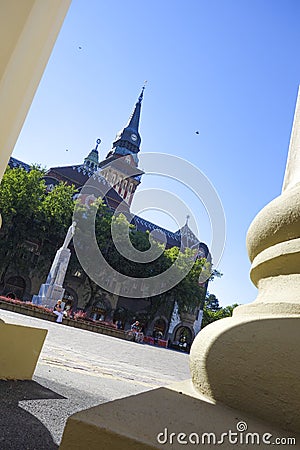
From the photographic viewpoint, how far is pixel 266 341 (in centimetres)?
106

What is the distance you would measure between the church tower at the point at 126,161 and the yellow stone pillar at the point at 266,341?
1971 inches

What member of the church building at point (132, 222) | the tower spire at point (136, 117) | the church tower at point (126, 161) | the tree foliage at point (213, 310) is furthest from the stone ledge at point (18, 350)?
the tower spire at point (136, 117)

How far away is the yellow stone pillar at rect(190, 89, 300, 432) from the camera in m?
0.99

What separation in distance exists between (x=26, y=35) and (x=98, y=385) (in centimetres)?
339

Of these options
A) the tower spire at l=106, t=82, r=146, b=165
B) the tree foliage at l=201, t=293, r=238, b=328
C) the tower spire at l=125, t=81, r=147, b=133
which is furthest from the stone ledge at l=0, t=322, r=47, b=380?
the tower spire at l=125, t=81, r=147, b=133

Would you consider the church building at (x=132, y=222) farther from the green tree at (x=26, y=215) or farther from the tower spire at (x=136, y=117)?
the green tree at (x=26, y=215)

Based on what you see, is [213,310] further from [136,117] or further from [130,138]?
[136,117]

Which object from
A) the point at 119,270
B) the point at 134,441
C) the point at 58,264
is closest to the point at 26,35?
the point at 134,441

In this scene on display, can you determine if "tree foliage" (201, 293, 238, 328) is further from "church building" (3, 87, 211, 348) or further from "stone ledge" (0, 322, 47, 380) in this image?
"stone ledge" (0, 322, 47, 380)

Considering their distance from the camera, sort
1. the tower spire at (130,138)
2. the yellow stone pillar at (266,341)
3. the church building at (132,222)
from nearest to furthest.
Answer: the yellow stone pillar at (266,341) → the church building at (132,222) → the tower spire at (130,138)

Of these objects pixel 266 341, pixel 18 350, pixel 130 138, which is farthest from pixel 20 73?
pixel 130 138

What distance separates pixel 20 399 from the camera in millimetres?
2318

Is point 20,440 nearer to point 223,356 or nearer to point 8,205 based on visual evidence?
point 223,356

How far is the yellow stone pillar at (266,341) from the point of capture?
0.99 m
